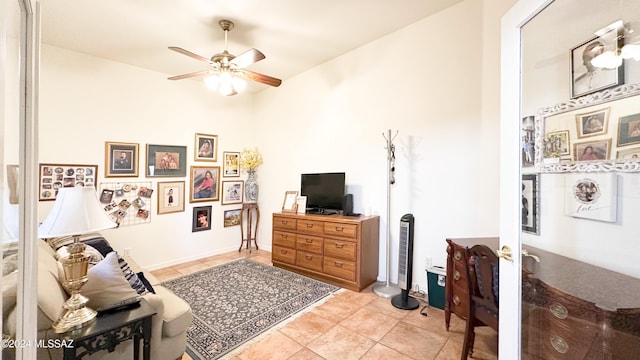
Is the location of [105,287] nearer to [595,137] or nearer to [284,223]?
[284,223]

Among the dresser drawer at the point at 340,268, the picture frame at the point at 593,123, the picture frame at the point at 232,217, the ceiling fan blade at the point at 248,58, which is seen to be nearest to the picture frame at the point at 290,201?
the dresser drawer at the point at 340,268

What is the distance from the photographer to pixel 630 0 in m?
1.08

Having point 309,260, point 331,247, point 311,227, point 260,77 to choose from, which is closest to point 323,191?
point 311,227

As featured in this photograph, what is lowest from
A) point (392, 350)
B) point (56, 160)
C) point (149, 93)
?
point (392, 350)

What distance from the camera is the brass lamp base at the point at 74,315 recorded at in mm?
1255

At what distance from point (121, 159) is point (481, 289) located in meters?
4.45

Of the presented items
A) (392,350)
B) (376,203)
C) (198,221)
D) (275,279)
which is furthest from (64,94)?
(392,350)

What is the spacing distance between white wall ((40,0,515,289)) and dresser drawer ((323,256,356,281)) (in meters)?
0.52

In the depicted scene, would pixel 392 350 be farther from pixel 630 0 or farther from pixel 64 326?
pixel 630 0

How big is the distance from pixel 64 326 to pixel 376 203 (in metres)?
2.96

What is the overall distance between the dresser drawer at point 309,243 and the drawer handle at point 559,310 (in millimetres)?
2412

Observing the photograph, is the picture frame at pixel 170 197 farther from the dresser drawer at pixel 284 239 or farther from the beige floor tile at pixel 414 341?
the beige floor tile at pixel 414 341

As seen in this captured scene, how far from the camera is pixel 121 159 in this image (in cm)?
356

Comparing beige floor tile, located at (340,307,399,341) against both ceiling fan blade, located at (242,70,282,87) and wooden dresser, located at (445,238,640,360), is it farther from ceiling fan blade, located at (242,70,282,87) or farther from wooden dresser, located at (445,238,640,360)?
ceiling fan blade, located at (242,70,282,87)
